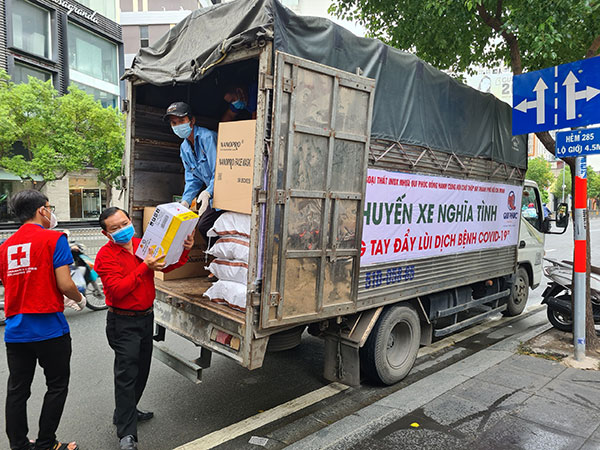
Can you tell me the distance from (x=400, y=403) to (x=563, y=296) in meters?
3.57

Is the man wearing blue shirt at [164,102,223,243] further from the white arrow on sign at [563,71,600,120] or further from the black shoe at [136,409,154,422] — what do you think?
the white arrow on sign at [563,71,600,120]

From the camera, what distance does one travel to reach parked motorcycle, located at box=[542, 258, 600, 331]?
5.73 metres

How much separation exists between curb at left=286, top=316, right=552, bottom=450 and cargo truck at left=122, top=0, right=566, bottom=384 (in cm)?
28

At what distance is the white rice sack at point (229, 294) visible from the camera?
3.37 m

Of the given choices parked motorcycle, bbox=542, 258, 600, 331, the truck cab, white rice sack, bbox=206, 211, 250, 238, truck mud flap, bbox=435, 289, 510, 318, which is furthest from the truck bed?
the truck cab

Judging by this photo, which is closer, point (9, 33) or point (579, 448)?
point (579, 448)

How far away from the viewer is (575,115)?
467cm

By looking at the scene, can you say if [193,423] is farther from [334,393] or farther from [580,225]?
[580,225]

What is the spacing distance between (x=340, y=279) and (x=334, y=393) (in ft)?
4.20

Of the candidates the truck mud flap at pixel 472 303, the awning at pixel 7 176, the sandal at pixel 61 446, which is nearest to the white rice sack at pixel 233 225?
the sandal at pixel 61 446

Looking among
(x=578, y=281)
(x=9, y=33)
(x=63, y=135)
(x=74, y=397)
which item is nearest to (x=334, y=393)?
(x=74, y=397)

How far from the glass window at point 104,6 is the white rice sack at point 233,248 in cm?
2655

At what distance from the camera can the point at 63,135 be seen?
16812mm

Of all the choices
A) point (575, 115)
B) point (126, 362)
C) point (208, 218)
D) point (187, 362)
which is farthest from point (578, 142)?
point (126, 362)
